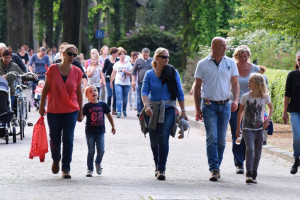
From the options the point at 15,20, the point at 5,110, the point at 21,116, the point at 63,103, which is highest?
the point at 15,20

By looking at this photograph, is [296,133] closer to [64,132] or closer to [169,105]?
[169,105]

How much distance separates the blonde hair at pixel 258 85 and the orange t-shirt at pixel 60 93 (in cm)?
222

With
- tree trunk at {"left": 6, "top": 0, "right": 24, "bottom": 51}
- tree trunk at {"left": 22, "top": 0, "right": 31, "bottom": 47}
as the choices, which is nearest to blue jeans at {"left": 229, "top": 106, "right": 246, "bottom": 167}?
tree trunk at {"left": 6, "top": 0, "right": 24, "bottom": 51}

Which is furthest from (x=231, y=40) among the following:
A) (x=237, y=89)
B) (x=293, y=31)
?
(x=237, y=89)

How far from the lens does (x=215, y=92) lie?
10.9 m

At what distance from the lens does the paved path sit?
924 cm

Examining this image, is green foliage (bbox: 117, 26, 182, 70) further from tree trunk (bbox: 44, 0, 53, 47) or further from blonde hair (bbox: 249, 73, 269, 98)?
blonde hair (bbox: 249, 73, 269, 98)

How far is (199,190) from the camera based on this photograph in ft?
31.6

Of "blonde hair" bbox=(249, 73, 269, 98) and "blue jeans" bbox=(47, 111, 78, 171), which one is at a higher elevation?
"blonde hair" bbox=(249, 73, 269, 98)

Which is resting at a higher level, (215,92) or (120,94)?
(215,92)

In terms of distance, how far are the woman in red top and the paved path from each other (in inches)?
13.5

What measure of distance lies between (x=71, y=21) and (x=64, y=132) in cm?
2944

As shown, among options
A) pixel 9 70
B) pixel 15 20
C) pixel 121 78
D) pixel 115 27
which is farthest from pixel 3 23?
pixel 9 70

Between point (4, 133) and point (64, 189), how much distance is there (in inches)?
248
